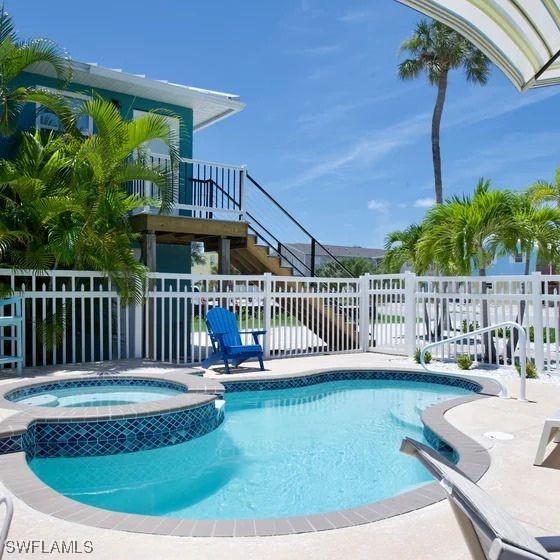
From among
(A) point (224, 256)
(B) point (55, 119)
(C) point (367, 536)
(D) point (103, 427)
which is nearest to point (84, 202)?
(A) point (224, 256)

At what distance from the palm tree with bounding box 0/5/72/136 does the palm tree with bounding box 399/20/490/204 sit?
54.2 feet

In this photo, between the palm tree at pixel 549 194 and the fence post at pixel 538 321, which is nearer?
the fence post at pixel 538 321

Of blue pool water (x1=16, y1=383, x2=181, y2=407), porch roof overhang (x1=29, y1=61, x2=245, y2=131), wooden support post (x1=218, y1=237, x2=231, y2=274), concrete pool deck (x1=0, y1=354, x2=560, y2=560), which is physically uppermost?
porch roof overhang (x1=29, y1=61, x2=245, y2=131)

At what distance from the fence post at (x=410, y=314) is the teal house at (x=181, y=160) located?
3.84 metres

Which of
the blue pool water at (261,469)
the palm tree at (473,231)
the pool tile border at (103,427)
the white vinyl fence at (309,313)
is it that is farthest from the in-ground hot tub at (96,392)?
the palm tree at (473,231)

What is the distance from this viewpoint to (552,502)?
3.55 m

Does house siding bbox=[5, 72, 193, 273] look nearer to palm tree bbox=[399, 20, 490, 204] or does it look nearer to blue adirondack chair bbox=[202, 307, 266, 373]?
blue adirondack chair bbox=[202, 307, 266, 373]

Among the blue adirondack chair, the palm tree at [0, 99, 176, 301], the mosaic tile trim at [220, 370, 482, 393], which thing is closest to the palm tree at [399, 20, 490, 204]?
the mosaic tile trim at [220, 370, 482, 393]

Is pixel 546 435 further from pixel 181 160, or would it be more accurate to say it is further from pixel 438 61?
pixel 438 61

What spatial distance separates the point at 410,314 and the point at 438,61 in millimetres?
15793

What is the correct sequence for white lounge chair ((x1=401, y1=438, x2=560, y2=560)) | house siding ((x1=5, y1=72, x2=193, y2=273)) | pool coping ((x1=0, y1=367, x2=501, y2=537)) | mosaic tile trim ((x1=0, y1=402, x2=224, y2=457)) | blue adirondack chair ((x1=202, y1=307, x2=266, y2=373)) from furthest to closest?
house siding ((x1=5, y1=72, x2=193, y2=273)) → blue adirondack chair ((x1=202, y1=307, x2=266, y2=373)) → mosaic tile trim ((x1=0, y1=402, x2=224, y2=457)) → pool coping ((x1=0, y1=367, x2=501, y2=537)) → white lounge chair ((x1=401, y1=438, x2=560, y2=560))

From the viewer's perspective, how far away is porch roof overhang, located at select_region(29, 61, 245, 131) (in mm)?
11898

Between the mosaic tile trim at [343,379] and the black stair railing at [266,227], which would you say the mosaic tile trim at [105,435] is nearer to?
the mosaic tile trim at [343,379]

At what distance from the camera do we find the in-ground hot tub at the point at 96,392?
6970 mm
